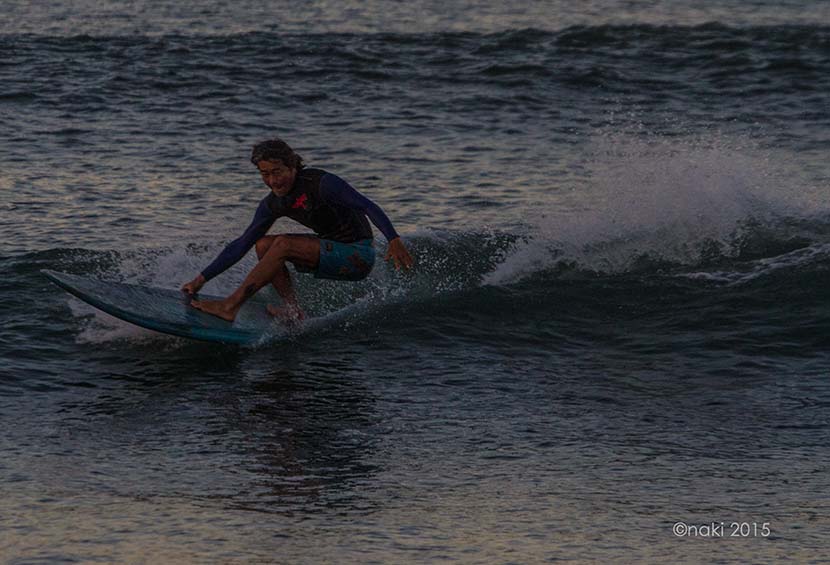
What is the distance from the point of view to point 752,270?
542 inches

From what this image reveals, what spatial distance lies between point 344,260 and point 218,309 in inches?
40.7

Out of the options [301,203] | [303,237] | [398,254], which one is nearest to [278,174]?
[301,203]

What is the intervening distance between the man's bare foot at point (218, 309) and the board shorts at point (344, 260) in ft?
2.01

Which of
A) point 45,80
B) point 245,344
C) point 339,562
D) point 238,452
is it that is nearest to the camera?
point 339,562

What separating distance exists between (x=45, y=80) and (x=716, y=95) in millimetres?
9847

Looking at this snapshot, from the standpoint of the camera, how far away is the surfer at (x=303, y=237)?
1125cm

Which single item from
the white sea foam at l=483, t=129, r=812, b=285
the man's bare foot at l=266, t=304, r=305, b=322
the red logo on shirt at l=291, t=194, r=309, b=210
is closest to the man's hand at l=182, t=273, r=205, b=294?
the man's bare foot at l=266, t=304, r=305, b=322

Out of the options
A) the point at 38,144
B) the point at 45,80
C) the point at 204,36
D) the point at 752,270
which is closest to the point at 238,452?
the point at 752,270

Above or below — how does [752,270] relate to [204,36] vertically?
below

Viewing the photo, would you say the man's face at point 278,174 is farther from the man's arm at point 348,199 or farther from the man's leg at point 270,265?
the man's leg at point 270,265

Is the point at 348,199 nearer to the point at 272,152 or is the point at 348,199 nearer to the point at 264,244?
the point at 272,152

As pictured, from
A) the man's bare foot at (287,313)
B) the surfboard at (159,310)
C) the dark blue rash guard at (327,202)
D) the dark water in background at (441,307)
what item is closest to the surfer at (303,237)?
the dark blue rash guard at (327,202)

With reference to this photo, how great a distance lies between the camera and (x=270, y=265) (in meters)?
11.4

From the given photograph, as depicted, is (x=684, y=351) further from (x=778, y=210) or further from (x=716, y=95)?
(x=716, y=95)
